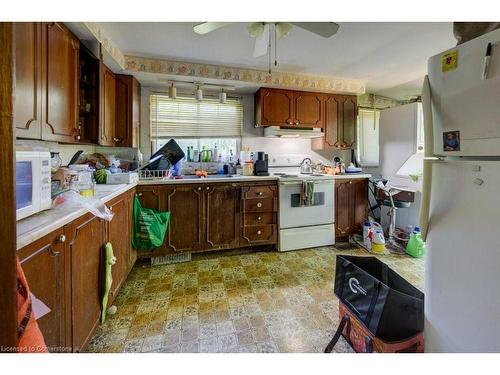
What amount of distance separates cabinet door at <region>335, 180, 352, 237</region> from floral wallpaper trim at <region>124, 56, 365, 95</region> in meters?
1.36

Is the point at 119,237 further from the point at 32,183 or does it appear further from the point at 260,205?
the point at 260,205

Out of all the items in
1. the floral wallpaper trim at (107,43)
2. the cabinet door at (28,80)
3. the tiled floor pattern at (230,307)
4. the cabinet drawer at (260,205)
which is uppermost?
the floral wallpaper trim at (107,43)

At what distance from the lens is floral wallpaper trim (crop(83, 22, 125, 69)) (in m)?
1.74

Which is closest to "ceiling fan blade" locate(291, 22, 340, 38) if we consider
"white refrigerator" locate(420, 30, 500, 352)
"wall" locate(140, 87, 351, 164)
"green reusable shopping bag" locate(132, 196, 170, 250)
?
"white refrigerator" locate(420, 30, 500, 352)

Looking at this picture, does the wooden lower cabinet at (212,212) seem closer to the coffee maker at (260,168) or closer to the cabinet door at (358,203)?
the coffee maker at (260,168)

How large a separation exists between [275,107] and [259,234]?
1.68m

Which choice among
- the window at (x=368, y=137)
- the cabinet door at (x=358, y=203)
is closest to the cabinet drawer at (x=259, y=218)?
the cabinet door at (x=358, y=203)

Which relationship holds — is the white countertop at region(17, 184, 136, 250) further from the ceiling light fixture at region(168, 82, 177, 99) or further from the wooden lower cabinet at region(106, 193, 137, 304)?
the ceiling light fixture at region(168, 82, 177, 99)

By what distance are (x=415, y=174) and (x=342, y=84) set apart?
1565 mm

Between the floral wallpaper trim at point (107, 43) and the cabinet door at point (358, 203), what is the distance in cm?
306

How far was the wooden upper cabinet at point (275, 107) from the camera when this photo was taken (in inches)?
118

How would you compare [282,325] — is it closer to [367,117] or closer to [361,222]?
[361,222]

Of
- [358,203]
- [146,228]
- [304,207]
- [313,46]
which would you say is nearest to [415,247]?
[358,203]
